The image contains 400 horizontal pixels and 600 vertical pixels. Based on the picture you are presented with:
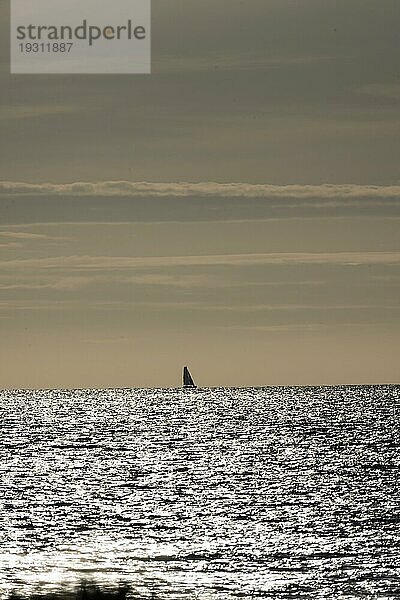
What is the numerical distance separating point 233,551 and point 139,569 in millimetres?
9253

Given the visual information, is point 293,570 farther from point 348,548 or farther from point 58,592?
point 58,592

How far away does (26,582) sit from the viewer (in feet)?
186

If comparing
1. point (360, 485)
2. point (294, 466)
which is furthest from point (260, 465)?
point (360, 485)

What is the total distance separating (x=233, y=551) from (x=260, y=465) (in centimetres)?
7391

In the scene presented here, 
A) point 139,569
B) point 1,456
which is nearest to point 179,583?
point 139,569

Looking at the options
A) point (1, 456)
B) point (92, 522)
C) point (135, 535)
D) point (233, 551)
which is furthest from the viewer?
point (1, 456)

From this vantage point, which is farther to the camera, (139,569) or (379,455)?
(379,455)

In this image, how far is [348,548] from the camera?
232 ft

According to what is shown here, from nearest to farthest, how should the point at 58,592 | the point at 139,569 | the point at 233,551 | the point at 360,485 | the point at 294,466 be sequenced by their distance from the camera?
the point at 58,592
the point at 139,569
the point at 233,551
the point at 360,485
the point at 294,466

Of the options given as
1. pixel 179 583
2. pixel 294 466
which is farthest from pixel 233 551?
pixel 294 466

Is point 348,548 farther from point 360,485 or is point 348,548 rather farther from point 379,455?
point 379,455

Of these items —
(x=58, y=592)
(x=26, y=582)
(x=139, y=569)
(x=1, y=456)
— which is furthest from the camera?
(x=1, y=456)

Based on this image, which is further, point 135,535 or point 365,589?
point 135,535

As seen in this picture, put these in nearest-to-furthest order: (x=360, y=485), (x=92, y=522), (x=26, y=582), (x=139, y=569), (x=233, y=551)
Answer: (x=26, y=582) → (x=139, y=569) → (x=233, y=551) → (x=92, y=522) → (x=360, y=485)
